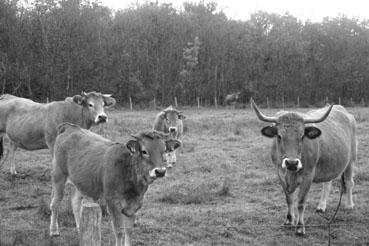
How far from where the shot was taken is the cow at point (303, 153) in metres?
7.49

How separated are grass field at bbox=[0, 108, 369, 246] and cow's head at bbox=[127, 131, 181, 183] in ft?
4.84

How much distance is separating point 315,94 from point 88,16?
975 inches

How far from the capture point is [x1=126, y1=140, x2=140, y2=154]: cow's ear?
6.39 metres

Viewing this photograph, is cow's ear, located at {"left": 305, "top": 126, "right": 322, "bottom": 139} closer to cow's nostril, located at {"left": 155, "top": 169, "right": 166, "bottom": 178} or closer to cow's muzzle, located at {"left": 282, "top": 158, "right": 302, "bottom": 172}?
cow's muzzle, located at {"left": 282, "top": 158, "right": 302, "bottom": 172}

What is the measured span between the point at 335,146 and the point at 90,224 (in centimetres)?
540

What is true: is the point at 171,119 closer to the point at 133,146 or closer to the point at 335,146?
the point at 335,146

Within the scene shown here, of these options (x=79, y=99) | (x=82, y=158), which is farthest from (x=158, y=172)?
(x=79, y=99)

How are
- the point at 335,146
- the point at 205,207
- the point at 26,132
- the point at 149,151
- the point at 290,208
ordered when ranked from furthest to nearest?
1. the point at 26,132
2. the point at 205,207
3. the point at 335,146
4. the point at 290,208
5. the point at 149,151

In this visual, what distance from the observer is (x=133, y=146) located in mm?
6438

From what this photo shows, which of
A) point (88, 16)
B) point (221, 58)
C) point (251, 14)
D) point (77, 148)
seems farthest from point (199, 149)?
point (251, 14)

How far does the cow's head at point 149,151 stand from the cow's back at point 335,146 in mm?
3303

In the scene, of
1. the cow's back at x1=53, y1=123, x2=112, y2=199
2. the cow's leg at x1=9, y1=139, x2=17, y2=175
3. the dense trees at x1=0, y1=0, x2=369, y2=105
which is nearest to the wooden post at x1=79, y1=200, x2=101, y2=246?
the cow's back at x1=53, y1=123, x2=112, y2=199

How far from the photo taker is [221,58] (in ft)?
147

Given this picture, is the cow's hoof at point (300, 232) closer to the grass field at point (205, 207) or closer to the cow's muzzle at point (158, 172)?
the grass field at point (205, 207)
